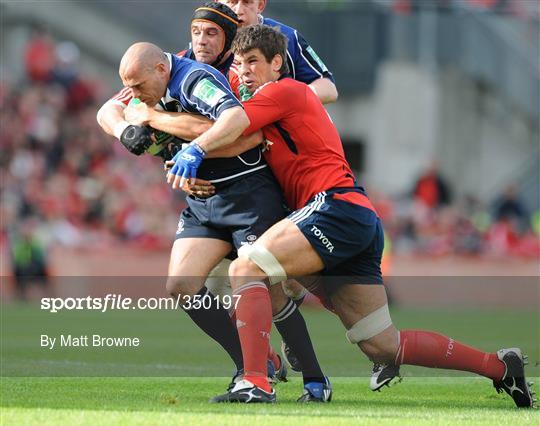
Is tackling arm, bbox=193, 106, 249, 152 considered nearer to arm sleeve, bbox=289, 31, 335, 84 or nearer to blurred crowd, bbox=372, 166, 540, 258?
arm sleeve, bbox=289, 31, 335, 84

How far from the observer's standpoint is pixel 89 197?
21.1m

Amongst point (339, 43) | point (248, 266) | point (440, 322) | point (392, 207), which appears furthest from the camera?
point (339, 43)

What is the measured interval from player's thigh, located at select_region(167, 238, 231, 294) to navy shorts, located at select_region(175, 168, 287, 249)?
2.0 inches

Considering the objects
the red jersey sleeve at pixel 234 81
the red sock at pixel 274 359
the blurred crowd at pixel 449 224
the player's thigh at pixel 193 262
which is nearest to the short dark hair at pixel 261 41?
the red jersey sleeve at pixel 234 81

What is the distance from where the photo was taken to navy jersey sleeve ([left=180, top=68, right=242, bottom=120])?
23.5ft

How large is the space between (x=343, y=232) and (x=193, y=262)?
0.90m

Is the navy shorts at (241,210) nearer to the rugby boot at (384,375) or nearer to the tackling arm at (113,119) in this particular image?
the tackling arm at (113,119)

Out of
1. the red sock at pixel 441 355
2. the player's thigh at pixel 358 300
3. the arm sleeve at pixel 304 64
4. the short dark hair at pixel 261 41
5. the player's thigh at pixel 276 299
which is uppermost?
the short dark hair at pixel 261 41

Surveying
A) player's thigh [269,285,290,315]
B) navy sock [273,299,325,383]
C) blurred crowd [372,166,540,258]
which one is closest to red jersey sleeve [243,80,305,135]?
player's thigh [269,285,290,315]

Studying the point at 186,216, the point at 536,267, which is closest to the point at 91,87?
the point at 536,267

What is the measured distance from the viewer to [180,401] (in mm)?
7254

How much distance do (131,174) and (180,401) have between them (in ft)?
49.4

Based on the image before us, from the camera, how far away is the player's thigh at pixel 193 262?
296 inches

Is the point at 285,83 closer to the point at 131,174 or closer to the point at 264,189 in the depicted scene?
the point at 264,189
